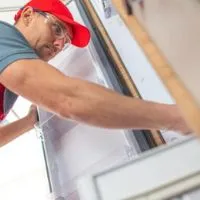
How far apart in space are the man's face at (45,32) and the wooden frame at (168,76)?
76 cm

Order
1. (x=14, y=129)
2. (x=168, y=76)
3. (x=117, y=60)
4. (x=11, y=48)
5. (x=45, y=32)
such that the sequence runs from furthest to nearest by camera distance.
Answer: (x=14, y=129) < (x=45, y=32) < (x=117, y=60) < (x=11, y=48) < (x=168, y=76)

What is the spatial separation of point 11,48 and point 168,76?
0.65 metres

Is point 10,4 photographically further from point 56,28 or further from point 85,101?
point 85,101

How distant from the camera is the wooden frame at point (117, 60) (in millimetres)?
910

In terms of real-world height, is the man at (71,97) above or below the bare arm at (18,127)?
below

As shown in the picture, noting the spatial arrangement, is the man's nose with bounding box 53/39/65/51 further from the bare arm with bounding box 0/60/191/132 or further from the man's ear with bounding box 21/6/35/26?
the bare arm with bounding box 0/60/191/132

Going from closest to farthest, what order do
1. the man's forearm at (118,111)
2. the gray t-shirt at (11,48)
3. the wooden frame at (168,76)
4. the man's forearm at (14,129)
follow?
the wooden frame at (168,76) < the man's forearm at (118,111) < the gray t-shirt at (11,48) < the man's forearm at (14,129)

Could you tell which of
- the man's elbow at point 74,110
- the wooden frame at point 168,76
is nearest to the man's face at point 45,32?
the man's elbow at point 74,110

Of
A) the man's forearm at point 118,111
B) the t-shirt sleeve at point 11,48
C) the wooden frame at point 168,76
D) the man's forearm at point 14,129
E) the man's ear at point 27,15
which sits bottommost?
the wooden frame at point 168,76

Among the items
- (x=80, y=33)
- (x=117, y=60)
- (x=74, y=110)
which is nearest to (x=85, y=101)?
(x=74, y=110)

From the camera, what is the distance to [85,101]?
76cm

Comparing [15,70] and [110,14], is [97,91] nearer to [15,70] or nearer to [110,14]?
[15,70]

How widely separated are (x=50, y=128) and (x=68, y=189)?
1.12ft

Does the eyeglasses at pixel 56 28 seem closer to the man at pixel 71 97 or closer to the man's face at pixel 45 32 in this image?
the man's face at pixel 45 32
